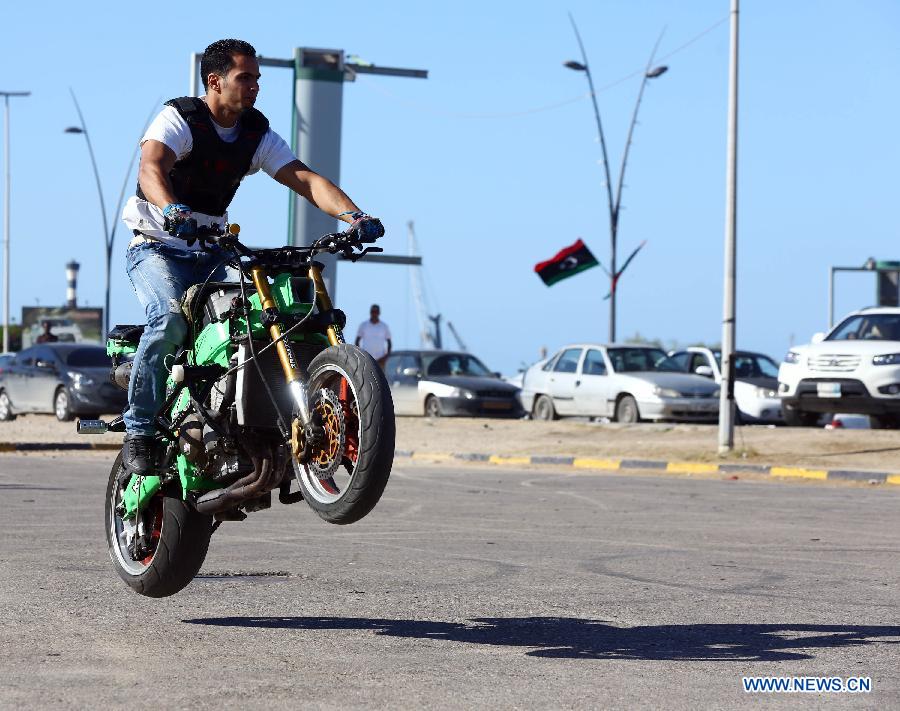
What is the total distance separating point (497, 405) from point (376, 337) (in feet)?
12.6

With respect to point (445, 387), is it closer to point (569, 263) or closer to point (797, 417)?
point (797, 417)

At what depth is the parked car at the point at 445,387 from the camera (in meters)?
30.1

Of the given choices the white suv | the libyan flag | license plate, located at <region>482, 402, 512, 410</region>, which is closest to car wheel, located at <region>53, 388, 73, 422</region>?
license plate, located at <region>482, 402, 512, 410</region>

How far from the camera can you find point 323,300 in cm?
617

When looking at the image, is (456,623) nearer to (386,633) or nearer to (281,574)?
(386,633)

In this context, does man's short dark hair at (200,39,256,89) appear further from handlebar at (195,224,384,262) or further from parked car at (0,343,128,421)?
parked car at (0,343,128,421)

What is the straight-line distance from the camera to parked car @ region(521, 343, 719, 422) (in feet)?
90.2

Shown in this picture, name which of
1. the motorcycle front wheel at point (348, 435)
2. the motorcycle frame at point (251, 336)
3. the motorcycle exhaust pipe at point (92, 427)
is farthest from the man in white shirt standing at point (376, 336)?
the motorcycle front wheel at point (348, 435)

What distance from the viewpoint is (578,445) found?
23.1m

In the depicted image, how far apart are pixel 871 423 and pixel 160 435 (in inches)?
799

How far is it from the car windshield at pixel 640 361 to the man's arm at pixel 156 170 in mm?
22401

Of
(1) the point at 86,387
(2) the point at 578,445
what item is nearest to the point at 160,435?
(2) the point at 578,445

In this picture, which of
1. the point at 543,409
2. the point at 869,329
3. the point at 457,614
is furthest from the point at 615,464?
the point at 457,614
